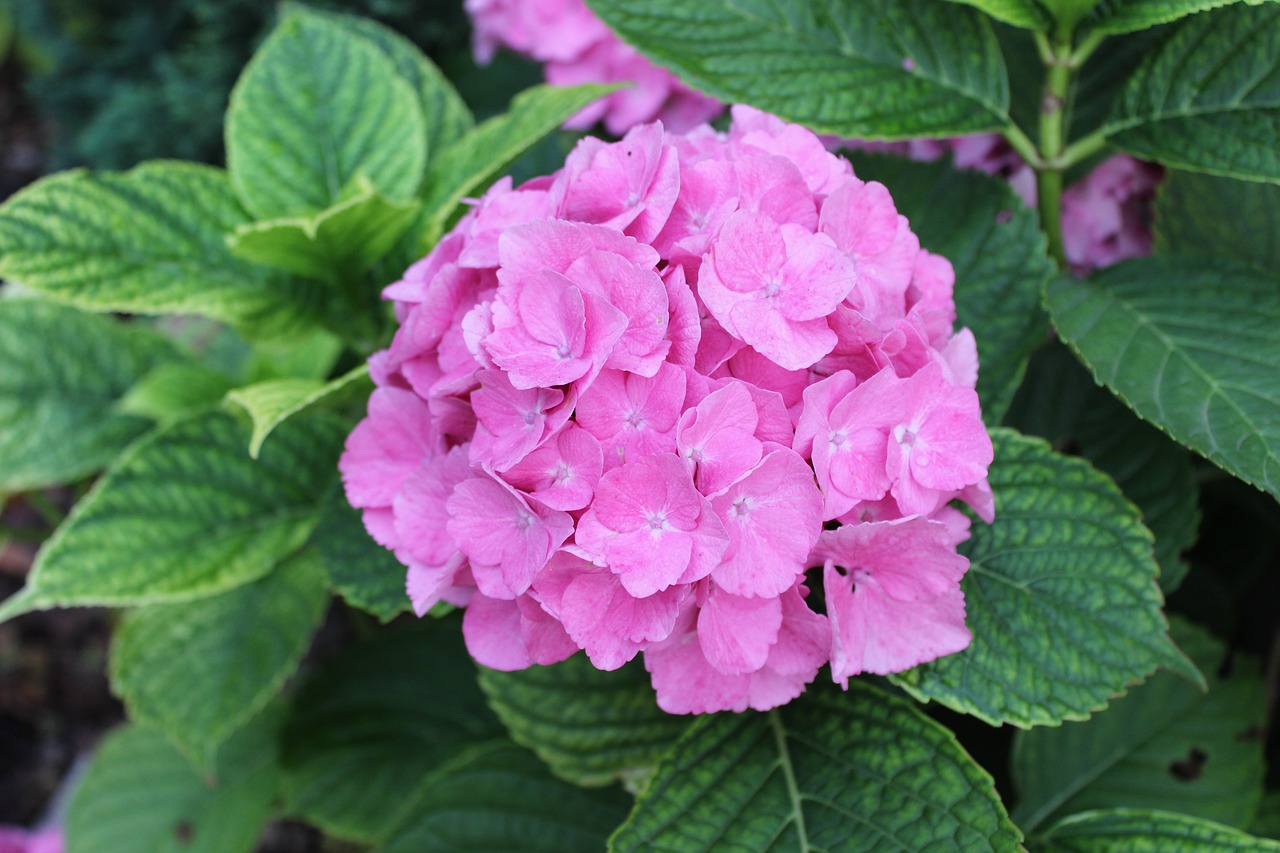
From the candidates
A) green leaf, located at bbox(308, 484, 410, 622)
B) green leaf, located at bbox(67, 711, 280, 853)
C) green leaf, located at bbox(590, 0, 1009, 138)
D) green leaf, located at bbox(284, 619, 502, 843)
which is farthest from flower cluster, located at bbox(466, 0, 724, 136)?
green leaf, located at bbox(67, 711, 280, 853)

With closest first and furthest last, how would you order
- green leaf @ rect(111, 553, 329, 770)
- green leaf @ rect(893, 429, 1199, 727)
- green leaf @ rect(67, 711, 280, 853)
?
green leaf @ rect(893, 429, 1199, 727) < green leaf @ rect(111, 553, 329, 770) < green leaf @ rect(67, 711, 280, 853)

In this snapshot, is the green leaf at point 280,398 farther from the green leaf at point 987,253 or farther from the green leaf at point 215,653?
the green leaf at point 987,253

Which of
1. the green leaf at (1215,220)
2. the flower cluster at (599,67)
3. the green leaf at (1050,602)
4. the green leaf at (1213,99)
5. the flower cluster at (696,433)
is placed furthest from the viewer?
the flower cluster at (599,67)

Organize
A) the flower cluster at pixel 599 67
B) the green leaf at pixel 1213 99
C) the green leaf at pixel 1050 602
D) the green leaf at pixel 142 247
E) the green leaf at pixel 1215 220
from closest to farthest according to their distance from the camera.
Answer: the green leaf at pixel 1050 602
the green leaf at pixel 1213 99
the green leaf at pixel 142 247
the green leaf at pixel 1215 220
the flower cluster at pixel 599 67

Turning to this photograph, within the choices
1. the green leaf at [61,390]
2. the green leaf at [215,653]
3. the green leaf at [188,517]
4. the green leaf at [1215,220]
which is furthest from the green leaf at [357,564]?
the green leaf at [1215,220]

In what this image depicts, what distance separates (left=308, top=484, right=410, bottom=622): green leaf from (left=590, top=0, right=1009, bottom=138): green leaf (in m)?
0.56

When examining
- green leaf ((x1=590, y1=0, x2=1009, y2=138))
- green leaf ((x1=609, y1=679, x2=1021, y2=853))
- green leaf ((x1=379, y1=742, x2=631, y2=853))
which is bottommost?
green leaf ((x1=379, y1=742, x2=631, y2=853))

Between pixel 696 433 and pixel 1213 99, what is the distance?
2.33 feet

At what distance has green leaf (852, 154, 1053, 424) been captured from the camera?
41.1 inches

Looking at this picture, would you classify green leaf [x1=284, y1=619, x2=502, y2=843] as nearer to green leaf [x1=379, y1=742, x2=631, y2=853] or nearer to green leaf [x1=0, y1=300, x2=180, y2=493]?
green leaf [x1=379, y1=742, x2=631, y2=853]

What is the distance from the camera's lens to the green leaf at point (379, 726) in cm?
155

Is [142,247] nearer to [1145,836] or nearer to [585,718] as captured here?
[585,718]

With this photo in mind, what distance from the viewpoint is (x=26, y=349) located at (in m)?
1.57

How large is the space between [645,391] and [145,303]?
0.70 metres
